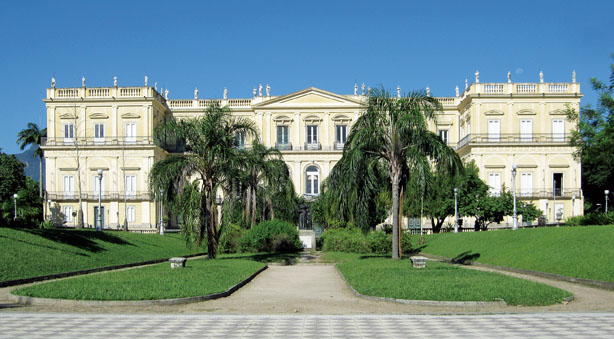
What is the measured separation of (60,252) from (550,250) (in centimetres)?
1638

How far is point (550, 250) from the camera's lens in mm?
21234

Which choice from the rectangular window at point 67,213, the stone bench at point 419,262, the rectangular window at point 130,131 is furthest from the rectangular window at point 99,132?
the stone bench at point 419,262

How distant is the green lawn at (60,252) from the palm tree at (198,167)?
3030 millimetres

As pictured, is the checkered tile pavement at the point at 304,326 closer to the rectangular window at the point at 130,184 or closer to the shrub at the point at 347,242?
the shrub at the point at 347,242

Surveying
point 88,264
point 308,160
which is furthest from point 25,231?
point 308,160

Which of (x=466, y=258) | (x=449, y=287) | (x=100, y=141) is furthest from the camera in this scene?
(x=100, y=141)

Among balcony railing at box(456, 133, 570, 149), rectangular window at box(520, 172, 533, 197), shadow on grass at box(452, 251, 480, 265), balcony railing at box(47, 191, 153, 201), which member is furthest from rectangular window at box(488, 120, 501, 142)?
balcony railing at box(47, 191, 153, 201)

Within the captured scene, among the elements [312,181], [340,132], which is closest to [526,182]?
[340,132]

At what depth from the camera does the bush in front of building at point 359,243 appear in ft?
105

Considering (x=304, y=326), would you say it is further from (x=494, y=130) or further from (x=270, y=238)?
(x=494, y=130)

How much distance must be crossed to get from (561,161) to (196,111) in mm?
35130

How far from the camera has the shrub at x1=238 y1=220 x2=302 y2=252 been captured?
31.3m

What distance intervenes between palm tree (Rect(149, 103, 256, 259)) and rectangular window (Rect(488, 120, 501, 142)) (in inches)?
1482

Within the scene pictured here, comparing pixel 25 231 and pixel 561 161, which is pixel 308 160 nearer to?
pixel 561 161
